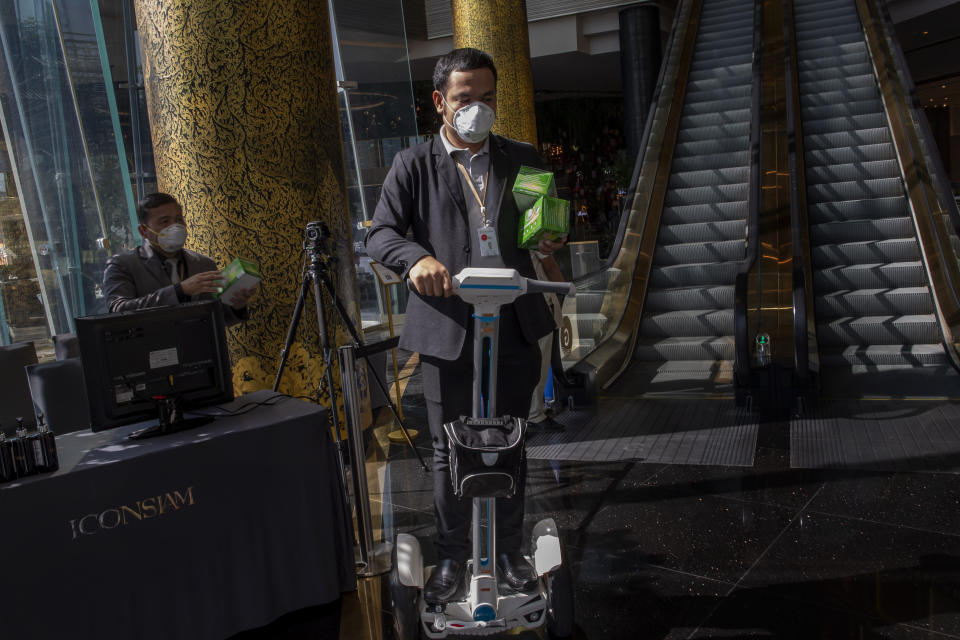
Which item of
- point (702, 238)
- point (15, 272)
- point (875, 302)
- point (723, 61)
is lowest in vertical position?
point (875, 302)

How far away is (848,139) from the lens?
855 centimetres

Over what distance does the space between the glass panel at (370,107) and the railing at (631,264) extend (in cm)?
375

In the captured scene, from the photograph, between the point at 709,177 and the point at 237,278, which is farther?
the point at 709,177

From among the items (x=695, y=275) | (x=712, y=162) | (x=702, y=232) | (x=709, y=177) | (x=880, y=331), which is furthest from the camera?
(x=712, y=162)

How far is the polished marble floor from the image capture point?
2.54 meters

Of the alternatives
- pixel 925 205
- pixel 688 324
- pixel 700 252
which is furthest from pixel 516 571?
pixel 925 205

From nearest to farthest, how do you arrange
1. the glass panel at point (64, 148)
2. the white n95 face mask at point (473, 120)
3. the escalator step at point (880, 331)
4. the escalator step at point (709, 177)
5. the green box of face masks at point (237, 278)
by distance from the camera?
the white n95 face mask at point (473, 120) < the green box of face masks at point (237, 278) < the glass panel at point (64, 148) < the escalator step at point (880, 331) < the escalator step at point (709, 177)

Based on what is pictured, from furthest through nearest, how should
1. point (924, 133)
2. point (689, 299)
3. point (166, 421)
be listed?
point (924, 133) → point (689, 299) → point (166, 421)

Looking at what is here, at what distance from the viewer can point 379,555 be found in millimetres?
3271

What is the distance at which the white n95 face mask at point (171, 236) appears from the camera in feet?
10.9

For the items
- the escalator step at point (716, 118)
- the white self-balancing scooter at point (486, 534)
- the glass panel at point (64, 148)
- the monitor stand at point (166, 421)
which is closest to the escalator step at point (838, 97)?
the escalator step at point (716, 118)

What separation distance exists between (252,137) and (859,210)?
6.35 m

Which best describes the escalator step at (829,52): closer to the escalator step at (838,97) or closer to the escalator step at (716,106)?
the escalator step at (838,97)

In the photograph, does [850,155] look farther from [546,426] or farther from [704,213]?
[546,426]
